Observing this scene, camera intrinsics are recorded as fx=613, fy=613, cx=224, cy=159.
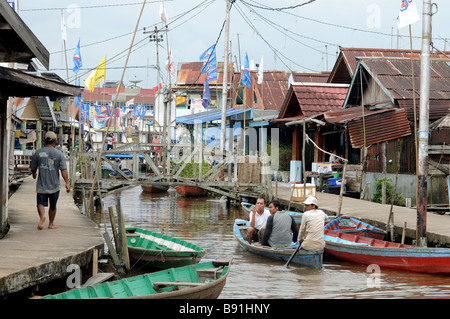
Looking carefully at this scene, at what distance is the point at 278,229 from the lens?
1323 centimetres

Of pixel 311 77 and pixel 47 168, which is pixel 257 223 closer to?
pixel 47 168

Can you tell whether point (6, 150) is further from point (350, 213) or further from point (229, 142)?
point (229, 142)

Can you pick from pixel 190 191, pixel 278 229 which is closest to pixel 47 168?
pixel 278 229

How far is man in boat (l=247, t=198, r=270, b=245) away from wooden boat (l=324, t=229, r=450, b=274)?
160 cm

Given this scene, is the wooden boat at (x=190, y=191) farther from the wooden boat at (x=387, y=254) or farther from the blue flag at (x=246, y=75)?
the wooden boat at (x=387, y=254)

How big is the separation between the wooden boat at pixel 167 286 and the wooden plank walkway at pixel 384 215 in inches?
235

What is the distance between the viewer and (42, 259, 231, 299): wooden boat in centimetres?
753

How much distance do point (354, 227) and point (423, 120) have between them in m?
3.67

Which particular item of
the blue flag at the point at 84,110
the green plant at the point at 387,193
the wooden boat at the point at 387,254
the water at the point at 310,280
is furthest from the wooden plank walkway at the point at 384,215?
the blue flag at the point at 84,110

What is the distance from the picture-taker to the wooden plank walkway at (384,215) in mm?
13625

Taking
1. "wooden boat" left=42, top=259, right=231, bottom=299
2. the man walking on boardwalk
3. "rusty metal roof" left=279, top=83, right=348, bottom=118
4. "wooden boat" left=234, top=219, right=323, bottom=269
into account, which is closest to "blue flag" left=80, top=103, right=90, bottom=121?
"rusty metal roof" left=279, top=83, right=348, bottom=118
